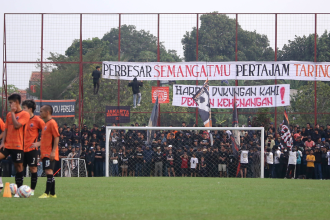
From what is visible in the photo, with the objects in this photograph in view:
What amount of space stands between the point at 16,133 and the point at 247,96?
16193 millimetres

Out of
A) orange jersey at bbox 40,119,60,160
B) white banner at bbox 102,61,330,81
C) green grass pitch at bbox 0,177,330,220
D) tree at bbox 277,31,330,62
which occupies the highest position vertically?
tree at bbox 277,31,330,62

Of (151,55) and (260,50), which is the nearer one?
(260,50)

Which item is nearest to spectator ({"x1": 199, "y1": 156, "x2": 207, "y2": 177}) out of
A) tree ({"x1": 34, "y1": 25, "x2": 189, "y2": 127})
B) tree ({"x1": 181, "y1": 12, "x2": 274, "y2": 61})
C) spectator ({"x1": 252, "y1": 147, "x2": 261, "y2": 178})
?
spectator ({"x1": 252, "y1": 147, "x2": 261, "y2": 178})

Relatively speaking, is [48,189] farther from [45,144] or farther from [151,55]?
[151,55]

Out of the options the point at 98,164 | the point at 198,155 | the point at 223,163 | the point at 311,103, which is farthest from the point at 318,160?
the point at 311,103

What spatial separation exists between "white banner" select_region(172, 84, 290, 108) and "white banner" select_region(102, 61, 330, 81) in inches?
33.3

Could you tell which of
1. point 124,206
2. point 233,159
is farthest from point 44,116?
point 233,159

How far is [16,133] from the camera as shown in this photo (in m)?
8.62

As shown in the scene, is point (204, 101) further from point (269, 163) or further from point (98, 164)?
point (98, 164)

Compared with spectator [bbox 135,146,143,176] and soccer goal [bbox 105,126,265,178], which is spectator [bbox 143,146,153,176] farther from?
spectator [bbox 135,146,143,176]

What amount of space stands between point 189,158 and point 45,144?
12296mm

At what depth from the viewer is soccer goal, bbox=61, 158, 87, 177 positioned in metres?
20.3

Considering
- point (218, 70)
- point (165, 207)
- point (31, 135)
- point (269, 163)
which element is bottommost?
point (269, 163)

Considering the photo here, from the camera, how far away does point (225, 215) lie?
6.31m
